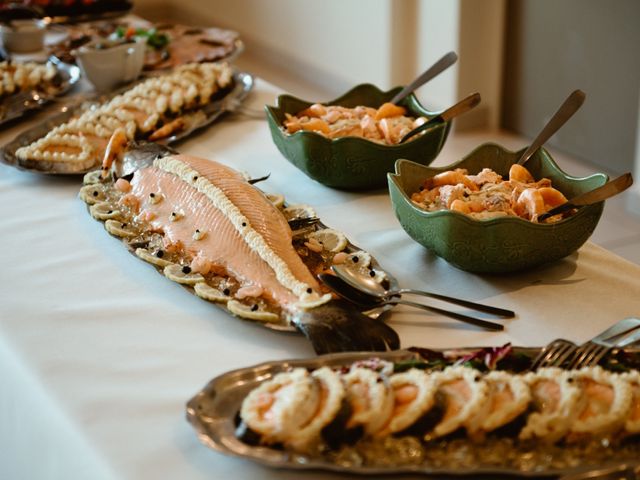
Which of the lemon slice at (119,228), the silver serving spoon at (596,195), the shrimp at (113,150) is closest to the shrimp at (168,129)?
the shrimp at (113,150)

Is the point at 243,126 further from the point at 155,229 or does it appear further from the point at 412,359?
the point at 412,359

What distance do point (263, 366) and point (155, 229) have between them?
0.50m

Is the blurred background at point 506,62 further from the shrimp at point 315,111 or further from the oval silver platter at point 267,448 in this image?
the oval silver platter at point 267,448

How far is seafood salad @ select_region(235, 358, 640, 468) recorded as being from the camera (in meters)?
0.95

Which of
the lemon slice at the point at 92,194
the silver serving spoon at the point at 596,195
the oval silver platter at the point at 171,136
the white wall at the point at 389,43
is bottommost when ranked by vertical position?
the white wall at the point at 389,43

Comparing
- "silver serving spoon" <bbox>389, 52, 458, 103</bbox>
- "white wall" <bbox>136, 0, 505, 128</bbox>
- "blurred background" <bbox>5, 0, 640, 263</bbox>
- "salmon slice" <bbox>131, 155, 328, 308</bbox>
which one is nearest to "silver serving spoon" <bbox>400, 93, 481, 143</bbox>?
"silver serving spoon" <bbox>389, 52, 458, 103</bbox>

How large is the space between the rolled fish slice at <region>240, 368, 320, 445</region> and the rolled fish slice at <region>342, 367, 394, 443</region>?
0.04 meters

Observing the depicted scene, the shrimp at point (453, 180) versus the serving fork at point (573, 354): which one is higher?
the shrimp at point (453, 180)

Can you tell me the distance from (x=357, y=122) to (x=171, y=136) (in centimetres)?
47

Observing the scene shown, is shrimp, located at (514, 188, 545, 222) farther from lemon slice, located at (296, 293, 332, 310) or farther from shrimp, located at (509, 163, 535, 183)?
lemon slice, located at (296, 293, 332, 310)

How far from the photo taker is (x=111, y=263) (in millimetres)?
1513

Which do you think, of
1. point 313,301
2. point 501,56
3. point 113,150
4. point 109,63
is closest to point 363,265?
point 313,301

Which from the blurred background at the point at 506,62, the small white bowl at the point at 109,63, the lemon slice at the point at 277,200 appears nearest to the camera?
the lemon slice at the point at 277,200

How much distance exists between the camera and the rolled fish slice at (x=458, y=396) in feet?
3.12
